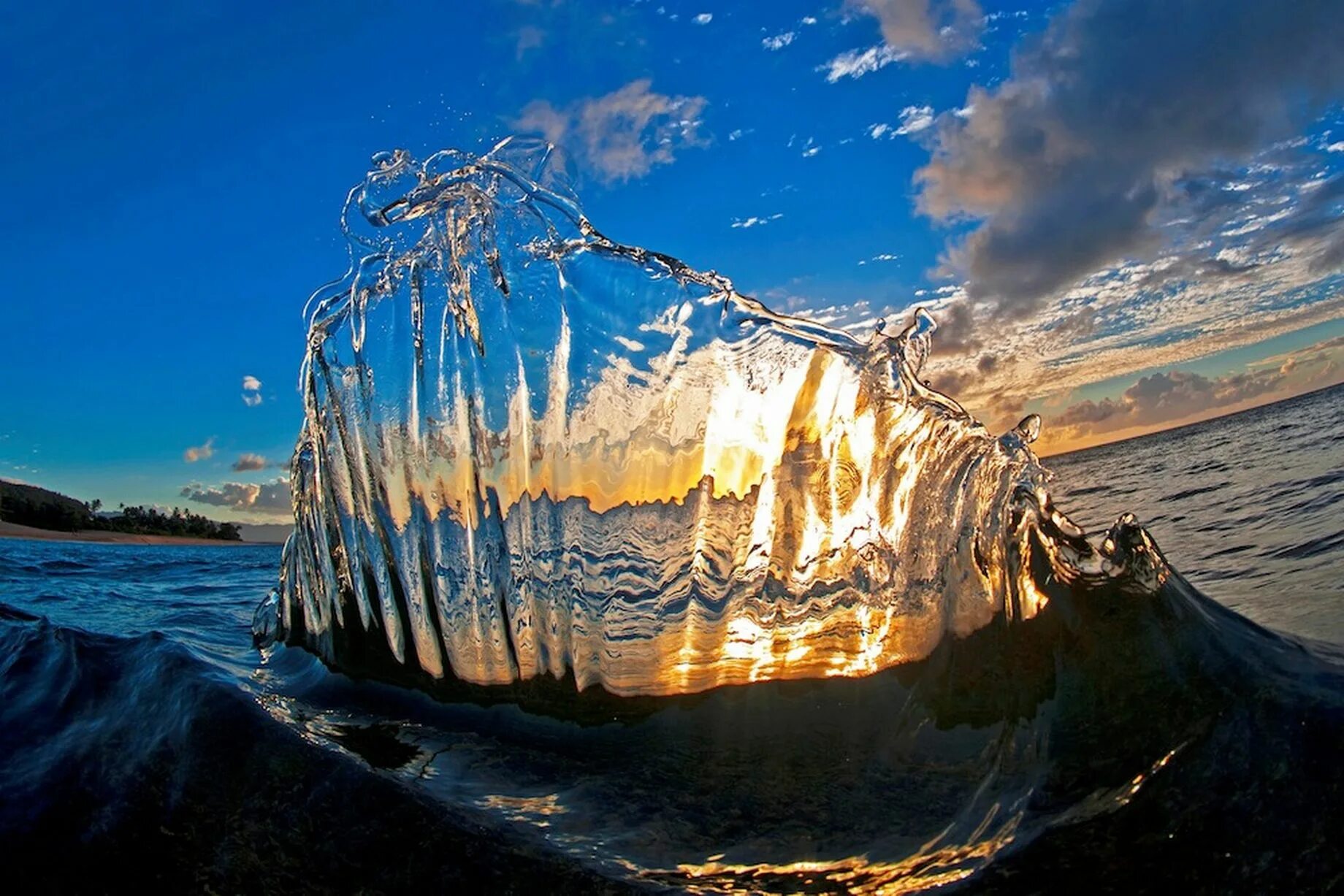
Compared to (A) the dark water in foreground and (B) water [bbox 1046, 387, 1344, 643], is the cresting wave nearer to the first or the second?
(A) the dark water in foreground

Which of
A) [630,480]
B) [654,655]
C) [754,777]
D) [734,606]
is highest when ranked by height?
[630,480]

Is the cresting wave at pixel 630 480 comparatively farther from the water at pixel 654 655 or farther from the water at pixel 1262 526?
the water at pixel 1262 526

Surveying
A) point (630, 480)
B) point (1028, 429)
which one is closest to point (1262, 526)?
point (1028, 429)

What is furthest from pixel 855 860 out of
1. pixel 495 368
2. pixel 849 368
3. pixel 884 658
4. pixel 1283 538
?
pixel 1283 538

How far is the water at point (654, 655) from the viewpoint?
135cm

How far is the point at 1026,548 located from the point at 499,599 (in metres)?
1.37

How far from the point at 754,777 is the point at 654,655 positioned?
0.55 m

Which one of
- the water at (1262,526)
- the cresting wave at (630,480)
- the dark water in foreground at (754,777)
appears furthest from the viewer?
the water at (1262,526)

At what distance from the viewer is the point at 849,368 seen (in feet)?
6.81

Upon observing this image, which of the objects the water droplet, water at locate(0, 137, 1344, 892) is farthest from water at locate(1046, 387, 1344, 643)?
the water droplet

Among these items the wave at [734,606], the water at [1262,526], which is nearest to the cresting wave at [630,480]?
the wave at [734,606]

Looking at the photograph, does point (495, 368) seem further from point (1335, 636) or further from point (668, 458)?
point (1335, 636)

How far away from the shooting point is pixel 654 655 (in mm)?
2158

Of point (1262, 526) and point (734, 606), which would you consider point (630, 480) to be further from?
point (1262, 526)
